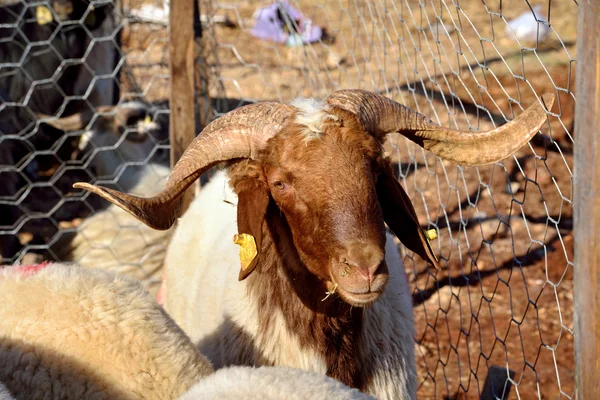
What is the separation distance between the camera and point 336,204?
2146mm

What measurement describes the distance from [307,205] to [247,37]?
27.0 feet

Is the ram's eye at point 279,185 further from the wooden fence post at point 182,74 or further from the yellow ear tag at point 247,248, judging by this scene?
the wooden fence post at point 182,74

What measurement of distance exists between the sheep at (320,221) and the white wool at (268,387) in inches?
15.1

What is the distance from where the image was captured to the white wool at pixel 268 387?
1.71 m

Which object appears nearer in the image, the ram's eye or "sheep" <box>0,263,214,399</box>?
"sheep" <box>0,263,214,399</box>

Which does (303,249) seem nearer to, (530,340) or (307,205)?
(307,205)

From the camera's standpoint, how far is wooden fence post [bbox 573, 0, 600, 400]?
188 centimetres

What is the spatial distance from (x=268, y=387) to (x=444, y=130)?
114cm

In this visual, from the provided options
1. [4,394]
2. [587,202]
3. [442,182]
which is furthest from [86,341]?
[442,182]

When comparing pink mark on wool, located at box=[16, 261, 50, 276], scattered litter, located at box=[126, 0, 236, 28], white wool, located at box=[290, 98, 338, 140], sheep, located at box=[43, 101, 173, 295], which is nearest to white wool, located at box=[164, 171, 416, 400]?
white wool, located at box=[290, 98, 338, 140]

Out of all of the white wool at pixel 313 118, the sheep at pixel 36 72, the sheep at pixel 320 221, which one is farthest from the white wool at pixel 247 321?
Result: the sheep at pixel 36 72

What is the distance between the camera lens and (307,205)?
2.23 m

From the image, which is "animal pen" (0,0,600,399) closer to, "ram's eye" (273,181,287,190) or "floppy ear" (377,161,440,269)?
"floppy ear" (377,161,440,269)

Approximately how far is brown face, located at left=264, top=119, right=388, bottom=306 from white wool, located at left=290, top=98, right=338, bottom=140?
20 mm
